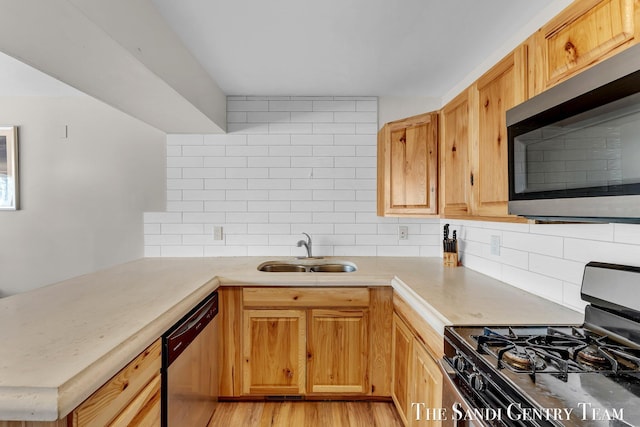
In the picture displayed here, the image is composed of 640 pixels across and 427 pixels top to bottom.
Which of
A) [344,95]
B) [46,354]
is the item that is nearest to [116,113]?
[344,95]

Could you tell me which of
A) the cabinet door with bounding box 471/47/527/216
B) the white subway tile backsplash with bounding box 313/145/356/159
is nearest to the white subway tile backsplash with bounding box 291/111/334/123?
the white subway tile backsplash with bounding box 313/145/356/159

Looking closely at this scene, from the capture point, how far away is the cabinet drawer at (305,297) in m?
1.96

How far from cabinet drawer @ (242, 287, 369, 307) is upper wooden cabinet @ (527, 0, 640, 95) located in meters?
1.36

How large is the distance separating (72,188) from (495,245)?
3.02m

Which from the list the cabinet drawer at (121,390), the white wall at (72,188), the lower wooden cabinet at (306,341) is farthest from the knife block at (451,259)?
the white wall at (72,188)

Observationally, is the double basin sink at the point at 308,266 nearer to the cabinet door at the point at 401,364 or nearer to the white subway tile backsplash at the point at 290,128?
the cabinet door at the point at 401,364

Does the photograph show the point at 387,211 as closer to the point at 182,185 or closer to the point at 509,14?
the point at 509,14

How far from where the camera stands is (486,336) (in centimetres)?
102

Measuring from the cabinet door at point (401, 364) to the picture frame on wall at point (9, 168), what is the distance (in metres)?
2.94

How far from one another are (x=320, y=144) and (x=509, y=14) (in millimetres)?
1450

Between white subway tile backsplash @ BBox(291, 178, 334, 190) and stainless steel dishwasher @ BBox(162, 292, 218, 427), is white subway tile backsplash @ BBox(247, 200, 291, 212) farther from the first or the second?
stainless steel dishwasher @ BBox(162, 292, 218, 427)

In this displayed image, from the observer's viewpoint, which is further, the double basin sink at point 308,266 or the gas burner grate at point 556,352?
the double basin sink at point 308,266

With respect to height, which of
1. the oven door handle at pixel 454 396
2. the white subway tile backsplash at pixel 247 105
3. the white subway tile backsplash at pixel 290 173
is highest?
the white subway tile backsplash at pixel 247 105

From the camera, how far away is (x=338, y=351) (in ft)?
6.50
